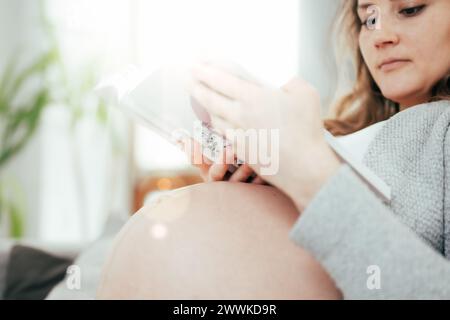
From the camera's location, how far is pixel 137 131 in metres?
3.07

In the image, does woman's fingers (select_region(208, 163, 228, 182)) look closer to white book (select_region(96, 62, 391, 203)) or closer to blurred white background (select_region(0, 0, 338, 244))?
white book (select_region(96, 62, 391, 203))

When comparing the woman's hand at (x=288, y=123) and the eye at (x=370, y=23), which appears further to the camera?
the eye at (x=370, y=23)

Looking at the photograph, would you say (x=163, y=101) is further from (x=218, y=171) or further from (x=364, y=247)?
(x=364, y=247)

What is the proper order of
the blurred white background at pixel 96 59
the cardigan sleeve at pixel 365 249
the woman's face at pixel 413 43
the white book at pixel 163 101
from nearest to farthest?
the cardigan sleeve at pixel 365 249
the white book at pixel 163 101
the woman's face at pixel 413 43
the blurred white background at pixel 96 59

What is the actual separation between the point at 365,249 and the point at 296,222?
67 mm

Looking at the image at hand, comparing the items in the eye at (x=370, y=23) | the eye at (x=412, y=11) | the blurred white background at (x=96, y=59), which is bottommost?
the blurred white background at (x=96, y=59)

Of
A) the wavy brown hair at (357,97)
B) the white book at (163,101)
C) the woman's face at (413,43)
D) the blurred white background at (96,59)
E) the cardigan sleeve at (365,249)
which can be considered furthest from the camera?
the blurred white background at (96,59)

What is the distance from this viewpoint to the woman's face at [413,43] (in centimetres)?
75

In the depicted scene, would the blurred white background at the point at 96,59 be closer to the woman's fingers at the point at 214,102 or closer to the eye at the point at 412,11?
the eye at the point at 412,11

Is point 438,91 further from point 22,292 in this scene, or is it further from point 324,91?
point 324,91

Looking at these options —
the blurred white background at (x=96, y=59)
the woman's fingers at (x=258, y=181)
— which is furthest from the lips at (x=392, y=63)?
the blurred white background at (x=96, y=59)

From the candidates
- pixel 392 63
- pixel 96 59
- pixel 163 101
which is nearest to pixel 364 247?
pixel 163 101

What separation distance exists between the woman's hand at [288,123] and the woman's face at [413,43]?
1.12 feet
